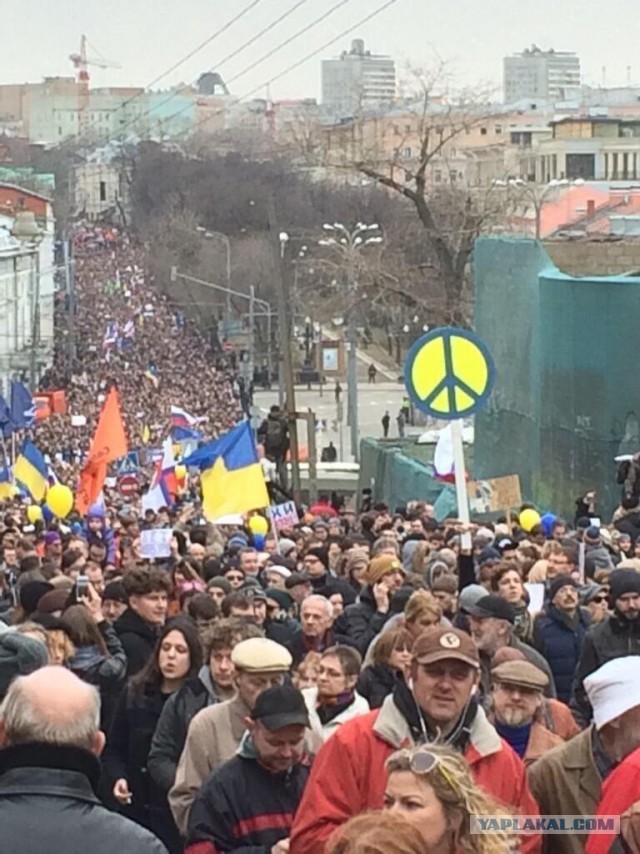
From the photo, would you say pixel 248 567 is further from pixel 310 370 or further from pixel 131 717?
pixel 310 370

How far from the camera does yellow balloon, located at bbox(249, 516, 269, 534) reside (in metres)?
20.3

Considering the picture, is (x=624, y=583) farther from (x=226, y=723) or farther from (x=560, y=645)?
(x=226, y=723)

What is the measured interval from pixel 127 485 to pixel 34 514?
8.97 metres

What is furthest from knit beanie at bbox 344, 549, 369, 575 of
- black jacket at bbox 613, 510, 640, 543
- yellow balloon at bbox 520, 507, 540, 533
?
yellow balloon at bbox 520, 507, 540, 533

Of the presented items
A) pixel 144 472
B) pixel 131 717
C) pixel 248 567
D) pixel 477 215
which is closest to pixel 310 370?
pixel 477 215

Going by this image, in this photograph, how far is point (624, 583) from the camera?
9234 mm

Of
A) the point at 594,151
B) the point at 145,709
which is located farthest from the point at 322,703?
the point at 594,151

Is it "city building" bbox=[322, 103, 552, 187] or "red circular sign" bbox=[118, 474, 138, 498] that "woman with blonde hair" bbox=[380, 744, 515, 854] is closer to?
"red circular sign" bbox=[118, 474, 138, 498]

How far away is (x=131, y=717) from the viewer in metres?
8.09

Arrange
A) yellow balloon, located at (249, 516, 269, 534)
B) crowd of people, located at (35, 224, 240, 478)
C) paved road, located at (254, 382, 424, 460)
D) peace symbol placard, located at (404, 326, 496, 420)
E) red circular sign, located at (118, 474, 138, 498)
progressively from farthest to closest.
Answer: paved road, located at (254, 382, 424, 460) → crowd of people, located at (35, 224, 240, 478) → red circular sign, located at (118, 474, 138, 498) → yellow balloon, located at (249, 516, 269, 534) → peace symbol placard, located at (404, 326, 496, 420)

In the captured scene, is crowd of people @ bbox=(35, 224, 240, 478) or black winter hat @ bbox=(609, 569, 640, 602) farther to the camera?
crowd of people @ bbox=(35, 224, 240, 478)

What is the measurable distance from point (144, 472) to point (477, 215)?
1614 cm

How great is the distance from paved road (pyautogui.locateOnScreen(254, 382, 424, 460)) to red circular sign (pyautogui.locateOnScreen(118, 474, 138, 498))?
2439cm

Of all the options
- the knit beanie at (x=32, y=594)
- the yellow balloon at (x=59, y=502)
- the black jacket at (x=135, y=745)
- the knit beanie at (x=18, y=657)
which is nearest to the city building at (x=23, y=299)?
the yellow balloon at (x=59, y=502)
